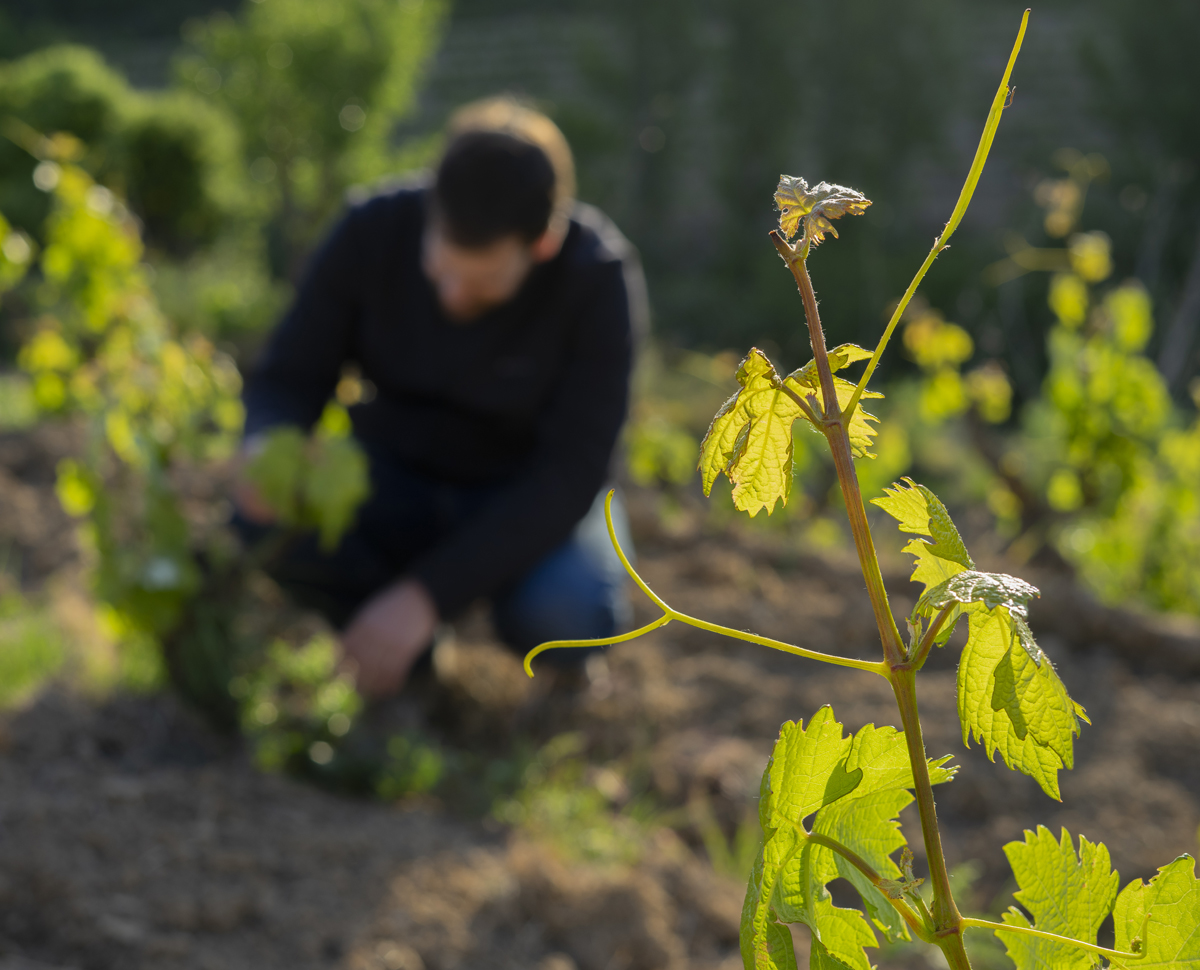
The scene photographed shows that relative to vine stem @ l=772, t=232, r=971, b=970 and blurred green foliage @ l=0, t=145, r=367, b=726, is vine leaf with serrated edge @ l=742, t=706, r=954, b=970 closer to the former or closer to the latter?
vine stem @ l=772, t=232, r=971, b=970

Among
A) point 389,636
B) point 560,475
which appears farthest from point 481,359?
point 389,636

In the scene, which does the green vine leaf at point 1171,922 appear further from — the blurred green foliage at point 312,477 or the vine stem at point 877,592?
the blurred green foliage at point 312,477

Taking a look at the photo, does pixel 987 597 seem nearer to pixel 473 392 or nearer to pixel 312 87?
pixel 473 392

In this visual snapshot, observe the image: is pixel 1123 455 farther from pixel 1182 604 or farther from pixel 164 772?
pixel 164 772

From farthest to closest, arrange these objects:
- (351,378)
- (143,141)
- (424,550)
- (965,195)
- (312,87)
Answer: (143,141) → (312,87) → (351,378) → (424,550) → (965,195)

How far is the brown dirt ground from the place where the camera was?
142 centimetres

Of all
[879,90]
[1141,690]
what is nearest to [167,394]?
[1141,690]

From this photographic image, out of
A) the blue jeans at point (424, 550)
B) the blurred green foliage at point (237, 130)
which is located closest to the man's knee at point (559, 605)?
the blue jeans at point (424, 550)

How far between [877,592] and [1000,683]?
7cm

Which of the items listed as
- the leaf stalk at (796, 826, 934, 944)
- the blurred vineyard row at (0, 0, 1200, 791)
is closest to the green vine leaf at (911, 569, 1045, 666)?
the leaf stalk at (796, 826, 934, 944)

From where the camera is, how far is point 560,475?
2.21 metres

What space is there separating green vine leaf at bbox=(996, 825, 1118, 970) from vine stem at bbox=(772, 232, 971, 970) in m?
0.09

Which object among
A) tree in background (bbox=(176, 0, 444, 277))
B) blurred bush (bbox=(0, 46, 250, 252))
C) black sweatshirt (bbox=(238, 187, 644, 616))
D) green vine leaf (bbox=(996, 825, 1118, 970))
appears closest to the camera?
green vine leaf (bbox=(996, 825, 1118, 970))

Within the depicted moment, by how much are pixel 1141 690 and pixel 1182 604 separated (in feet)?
2.71
